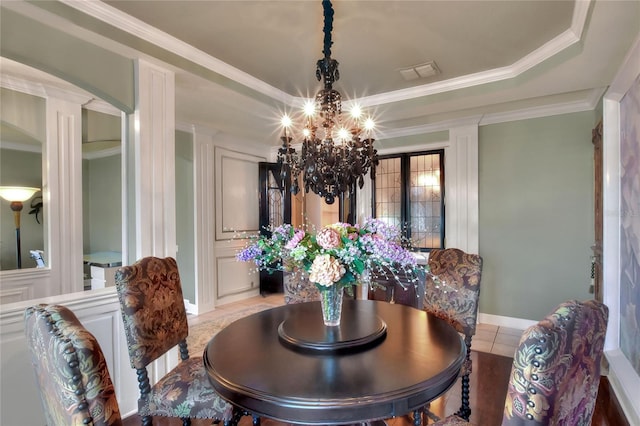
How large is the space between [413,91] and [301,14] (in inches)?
64.5

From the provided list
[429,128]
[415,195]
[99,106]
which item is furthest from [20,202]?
[429,128]

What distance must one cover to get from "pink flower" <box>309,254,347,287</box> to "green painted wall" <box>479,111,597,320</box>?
3.21 meters

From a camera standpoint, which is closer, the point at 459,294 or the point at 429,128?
the point at 459,294

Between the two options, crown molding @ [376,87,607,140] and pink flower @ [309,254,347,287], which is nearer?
pink flower @ [309,254,347,287]

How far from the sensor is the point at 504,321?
3.82 meters

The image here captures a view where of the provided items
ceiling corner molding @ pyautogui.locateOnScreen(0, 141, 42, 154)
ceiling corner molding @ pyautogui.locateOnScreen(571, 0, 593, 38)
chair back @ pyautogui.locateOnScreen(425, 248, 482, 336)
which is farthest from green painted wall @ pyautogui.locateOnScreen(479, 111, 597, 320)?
ceiling corner molding @ pyautogui.locateOnScreen(0, 141, 42, 154)

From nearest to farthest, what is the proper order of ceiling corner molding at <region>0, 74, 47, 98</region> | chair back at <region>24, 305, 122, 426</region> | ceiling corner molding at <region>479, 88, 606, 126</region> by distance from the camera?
chair back at <region>24, 305, 122, 426</region>
ceiling corner molding at <region>0, 74, 47, 98</region>
ceiling corner molding at <region>479, 88, 606, 126</region>

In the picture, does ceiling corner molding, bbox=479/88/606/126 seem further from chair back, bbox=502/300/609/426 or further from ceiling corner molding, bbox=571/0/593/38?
chair back, bbox=502/300/609/426

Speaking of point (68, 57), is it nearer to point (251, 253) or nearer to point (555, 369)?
point (251, 253)

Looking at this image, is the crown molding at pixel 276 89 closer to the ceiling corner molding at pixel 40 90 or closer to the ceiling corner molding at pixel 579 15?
the ceiling corner molding at pixel 579 15

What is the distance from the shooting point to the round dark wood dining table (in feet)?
3.29

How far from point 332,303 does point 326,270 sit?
252 mm

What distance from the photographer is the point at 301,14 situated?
207 centimetres

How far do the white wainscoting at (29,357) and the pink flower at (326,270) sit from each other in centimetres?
155
